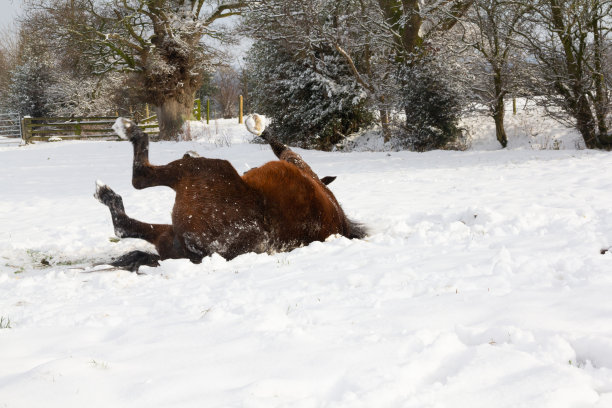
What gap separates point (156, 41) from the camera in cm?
2138

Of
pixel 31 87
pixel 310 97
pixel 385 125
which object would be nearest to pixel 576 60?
pixel 385 125

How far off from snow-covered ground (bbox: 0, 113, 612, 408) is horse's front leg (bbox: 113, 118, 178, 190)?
68 centimetres

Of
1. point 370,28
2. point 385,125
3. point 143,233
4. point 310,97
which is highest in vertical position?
point 370,28

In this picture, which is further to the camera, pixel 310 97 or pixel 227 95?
pixel 227 95

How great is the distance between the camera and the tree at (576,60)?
9.50m

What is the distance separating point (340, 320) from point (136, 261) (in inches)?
80.6

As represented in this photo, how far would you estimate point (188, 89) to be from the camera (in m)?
22.6

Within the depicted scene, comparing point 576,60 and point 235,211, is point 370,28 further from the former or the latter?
point 235,211

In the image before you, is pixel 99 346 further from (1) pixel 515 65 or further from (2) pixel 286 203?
(1) pixel 515 65

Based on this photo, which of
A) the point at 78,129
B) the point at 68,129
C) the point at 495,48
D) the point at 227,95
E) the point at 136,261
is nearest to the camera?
the point at 136,261

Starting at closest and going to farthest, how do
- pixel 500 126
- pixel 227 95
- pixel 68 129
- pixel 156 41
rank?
pixel 500 126
pixel 156 41
pixel 68 129
pixel 227 95

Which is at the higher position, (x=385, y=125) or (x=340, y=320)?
(x=385, y=125)

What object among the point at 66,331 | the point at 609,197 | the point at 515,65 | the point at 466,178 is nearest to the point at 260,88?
the point at 515,65

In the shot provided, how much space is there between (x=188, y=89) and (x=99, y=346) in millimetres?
22084
